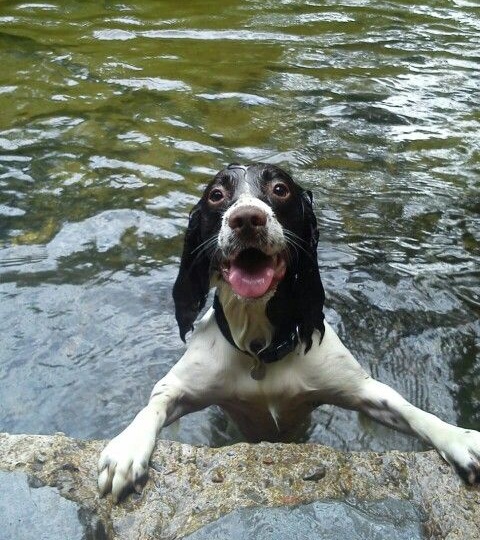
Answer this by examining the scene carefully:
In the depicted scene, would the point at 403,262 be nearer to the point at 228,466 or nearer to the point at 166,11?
the point at 228,466

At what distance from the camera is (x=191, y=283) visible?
138 inches

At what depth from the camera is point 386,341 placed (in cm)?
419

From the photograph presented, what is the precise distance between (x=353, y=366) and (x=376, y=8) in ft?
27.2

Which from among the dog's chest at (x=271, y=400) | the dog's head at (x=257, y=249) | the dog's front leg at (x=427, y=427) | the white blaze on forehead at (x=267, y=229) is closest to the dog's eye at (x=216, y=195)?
the dog's head at (x=257, y=249)

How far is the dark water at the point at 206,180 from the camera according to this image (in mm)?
3980

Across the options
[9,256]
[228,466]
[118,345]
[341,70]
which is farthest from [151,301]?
[341,70]

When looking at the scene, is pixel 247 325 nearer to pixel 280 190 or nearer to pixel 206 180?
pixel 280 190

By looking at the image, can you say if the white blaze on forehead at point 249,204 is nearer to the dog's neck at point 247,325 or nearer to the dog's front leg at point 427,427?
the dog's neck at point 247,325

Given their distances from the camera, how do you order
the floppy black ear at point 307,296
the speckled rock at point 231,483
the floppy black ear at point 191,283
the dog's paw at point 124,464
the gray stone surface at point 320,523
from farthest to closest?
the floppy black ear at point 191,283
the floppy black ear at point 307,296
the dog's paw at point 124,464
the speckled rock at point 231,483
the gray stone surface at point 320,523

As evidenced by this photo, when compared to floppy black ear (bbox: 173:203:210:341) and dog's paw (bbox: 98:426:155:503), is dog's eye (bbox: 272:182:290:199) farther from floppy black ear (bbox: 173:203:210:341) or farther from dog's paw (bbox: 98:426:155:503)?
dog's paw (bbox: 98:426:155:503)

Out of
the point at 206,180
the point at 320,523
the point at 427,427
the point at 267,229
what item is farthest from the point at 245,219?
the point at 206,180

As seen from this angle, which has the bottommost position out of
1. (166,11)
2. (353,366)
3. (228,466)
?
(166,11)

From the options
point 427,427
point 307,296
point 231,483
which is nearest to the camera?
point 231,483

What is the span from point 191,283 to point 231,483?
1.17m
